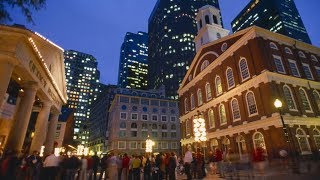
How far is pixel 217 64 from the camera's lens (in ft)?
93.4

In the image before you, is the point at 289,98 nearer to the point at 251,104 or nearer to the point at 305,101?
the point at 305,101

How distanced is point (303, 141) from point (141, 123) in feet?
151

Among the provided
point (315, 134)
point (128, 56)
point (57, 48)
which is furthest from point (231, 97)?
point (128, 56)

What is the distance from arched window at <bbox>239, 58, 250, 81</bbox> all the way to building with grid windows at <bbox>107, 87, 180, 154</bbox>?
136 feet

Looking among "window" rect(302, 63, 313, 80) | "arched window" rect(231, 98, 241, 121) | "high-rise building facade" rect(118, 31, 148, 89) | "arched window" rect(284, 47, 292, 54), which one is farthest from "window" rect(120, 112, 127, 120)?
"high-rise building facade" rect(118, 31, 148, 89)

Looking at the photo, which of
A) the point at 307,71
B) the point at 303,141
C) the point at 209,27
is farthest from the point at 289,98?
the point at 209,27

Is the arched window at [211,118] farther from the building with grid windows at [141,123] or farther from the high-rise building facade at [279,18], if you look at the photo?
the high-rise building facade at [279,18]

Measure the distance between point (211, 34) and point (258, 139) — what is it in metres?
21.7

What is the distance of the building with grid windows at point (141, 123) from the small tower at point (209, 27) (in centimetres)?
3050

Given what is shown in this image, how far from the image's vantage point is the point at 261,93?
67.7 ft

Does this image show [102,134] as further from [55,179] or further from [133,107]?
[55,179]

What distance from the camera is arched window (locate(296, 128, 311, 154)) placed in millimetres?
19344

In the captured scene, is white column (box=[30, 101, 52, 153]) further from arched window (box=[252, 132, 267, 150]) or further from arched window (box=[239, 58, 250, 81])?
arched window (box=[239, 58, 250, 81])

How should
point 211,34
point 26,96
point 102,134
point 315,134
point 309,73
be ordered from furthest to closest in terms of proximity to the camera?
point 102,134, point 211,34, point 309,73, point 315,134, point 26,96
